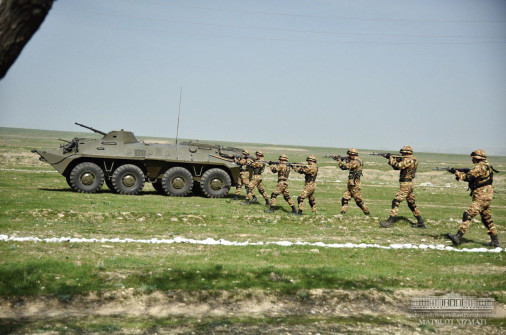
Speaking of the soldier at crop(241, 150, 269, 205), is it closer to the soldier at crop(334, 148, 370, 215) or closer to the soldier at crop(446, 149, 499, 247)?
the soldier at crop(334, 148, 370, 215)

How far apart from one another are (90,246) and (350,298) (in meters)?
4.94

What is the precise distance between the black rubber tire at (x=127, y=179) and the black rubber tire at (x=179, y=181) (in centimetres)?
101

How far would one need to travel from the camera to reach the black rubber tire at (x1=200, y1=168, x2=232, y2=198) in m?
21.8

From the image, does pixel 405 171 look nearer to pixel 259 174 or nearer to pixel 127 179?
pixel 259 174

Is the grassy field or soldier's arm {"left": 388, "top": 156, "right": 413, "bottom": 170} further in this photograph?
soldier's arm {"left": 388, "top": 156, "right": 413, "bottom": 170}

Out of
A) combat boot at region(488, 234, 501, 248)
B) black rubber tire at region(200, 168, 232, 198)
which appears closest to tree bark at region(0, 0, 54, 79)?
combat boot at region(488, 234, 501, 248)

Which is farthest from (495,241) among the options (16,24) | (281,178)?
(16,24)

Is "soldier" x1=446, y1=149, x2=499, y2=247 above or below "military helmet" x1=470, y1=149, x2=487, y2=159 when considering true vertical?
below

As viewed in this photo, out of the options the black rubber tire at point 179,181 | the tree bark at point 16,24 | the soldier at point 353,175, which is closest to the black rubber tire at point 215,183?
the black rubber tire at point 179,181

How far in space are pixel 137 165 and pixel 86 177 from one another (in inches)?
79.8

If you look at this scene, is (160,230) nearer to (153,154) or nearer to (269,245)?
(269,245)

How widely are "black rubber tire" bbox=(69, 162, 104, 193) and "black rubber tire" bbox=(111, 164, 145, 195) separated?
0.56m

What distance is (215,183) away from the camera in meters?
21.9

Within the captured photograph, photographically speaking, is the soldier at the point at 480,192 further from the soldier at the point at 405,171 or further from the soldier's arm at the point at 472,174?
the soldier at the point at 405,171
